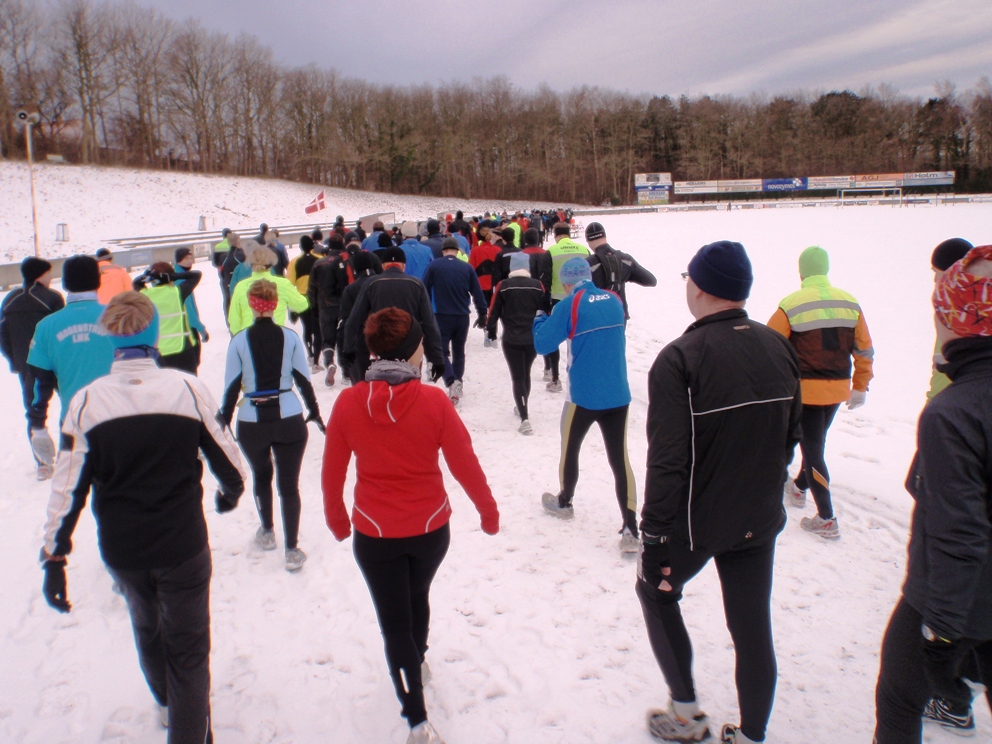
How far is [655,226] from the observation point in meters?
40.8

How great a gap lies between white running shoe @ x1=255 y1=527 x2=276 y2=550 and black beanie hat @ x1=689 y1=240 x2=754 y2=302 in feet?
11.6

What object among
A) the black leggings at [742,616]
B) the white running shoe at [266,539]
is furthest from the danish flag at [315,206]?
the black leggings at [742,616]

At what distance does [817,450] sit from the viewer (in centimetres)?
435

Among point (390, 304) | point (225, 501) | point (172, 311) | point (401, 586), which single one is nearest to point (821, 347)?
point (401, 586)

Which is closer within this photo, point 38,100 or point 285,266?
point 285,266

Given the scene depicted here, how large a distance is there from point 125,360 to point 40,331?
2097 mm

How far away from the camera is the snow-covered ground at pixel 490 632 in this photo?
2.96 meters

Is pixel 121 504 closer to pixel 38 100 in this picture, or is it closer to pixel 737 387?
pixel 737 387

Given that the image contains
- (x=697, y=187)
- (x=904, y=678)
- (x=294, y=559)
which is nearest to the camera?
(x=904, y=678)

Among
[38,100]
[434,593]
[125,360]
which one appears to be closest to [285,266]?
[434,593]

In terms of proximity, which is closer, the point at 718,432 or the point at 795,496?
the point at 718,432

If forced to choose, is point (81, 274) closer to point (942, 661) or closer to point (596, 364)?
point (596, 364)

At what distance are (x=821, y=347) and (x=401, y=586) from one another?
317cm

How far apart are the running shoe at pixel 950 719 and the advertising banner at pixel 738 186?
75.9m
